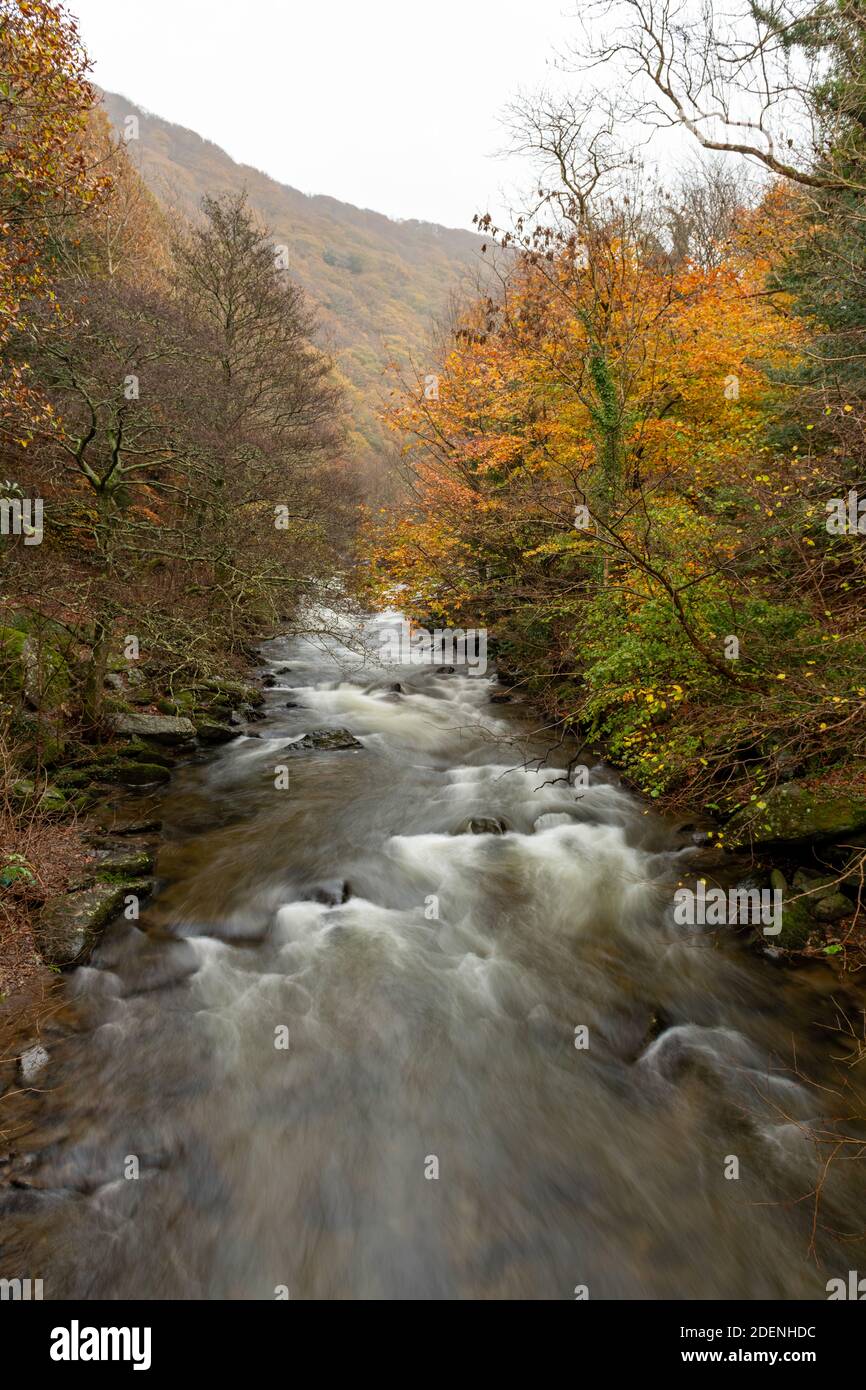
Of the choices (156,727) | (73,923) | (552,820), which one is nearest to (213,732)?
(156,727)

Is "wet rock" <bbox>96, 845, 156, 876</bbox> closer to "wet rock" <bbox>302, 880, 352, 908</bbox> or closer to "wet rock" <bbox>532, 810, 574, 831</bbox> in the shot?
"wet rock" <bbox>302, 880, 352, 908</bbox>

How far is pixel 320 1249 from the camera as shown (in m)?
3.77

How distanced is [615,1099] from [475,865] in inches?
133

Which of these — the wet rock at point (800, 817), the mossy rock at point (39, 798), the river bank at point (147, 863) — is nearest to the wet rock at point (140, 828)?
the river bank at point (147, 863)

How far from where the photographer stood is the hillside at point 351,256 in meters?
59.8

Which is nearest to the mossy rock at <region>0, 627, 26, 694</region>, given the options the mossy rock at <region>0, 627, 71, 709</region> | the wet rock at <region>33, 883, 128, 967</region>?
the mossy rock at <region>0, 627, 71, 709</region>

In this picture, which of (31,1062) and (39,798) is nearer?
(31,1062)

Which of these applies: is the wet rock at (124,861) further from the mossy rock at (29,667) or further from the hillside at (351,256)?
the hillside at (351,256)

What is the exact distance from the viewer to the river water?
3.70 meters

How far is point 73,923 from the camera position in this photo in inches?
219

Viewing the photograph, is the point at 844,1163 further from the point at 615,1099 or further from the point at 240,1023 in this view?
the point at 240,1023

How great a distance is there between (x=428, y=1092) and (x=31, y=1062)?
9.95ft

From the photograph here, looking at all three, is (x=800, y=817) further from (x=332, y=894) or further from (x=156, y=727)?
(x=156, y=727)
